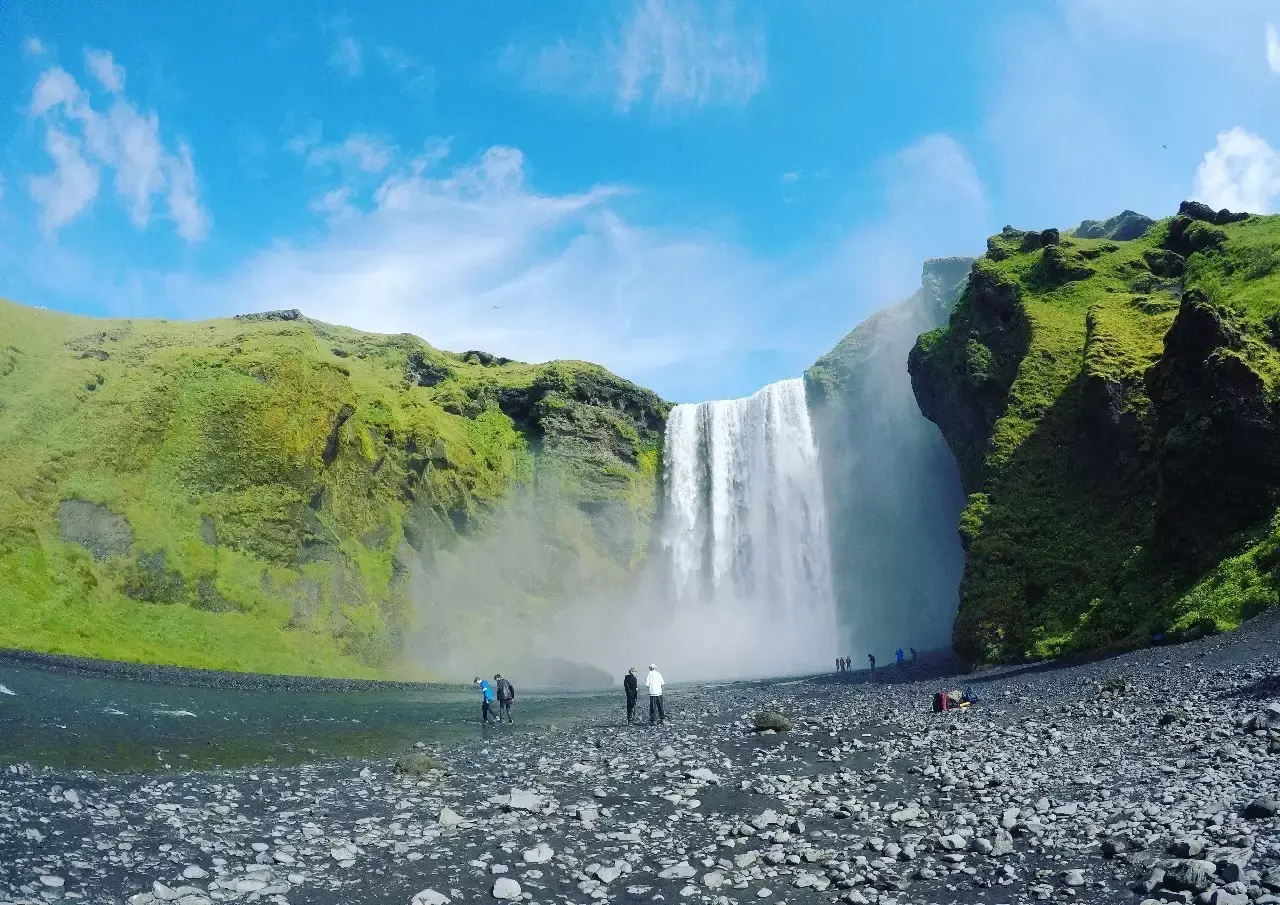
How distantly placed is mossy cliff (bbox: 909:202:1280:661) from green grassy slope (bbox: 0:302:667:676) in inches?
1807

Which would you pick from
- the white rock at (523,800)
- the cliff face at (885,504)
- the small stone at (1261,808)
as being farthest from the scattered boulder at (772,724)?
the cliff face at (885,504)

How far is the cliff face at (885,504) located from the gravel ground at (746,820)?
60567 millimetres

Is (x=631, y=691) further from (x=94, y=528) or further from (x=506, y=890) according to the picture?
(x=94, y=528)

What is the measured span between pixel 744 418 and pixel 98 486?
211ft

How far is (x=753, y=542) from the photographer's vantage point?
88.4 metres

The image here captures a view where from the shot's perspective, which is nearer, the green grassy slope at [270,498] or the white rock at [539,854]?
the white rock at [539,854]

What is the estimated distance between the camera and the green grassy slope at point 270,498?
5406 centimetres

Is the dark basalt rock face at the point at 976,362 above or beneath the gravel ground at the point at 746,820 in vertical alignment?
above

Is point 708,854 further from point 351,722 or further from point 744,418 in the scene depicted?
point 744,418

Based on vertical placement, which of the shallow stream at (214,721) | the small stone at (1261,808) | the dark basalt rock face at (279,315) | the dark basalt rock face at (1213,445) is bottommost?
the shallow stream at (214,721)

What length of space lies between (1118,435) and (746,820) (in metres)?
35.8

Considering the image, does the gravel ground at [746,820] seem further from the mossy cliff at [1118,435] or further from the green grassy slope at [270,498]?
the green grassy slope at [270,498]

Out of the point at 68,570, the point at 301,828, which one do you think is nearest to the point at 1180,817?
the point at 301,828

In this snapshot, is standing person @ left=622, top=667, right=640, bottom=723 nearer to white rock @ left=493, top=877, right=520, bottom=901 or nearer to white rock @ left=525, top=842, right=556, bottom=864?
white rock @ left=525, top=842, right=556, bottom=864
